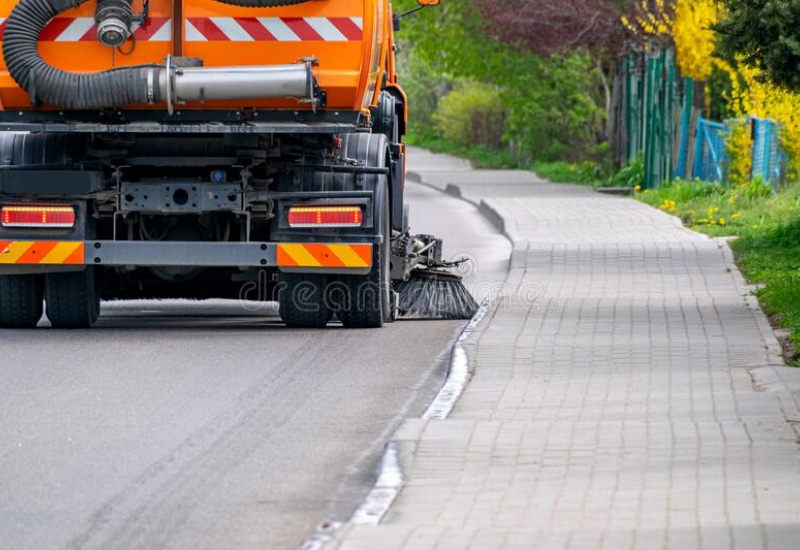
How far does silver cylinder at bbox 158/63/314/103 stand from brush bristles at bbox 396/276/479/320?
257cm

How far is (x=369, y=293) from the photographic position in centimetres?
1302

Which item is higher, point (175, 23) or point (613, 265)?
point (175, 23)

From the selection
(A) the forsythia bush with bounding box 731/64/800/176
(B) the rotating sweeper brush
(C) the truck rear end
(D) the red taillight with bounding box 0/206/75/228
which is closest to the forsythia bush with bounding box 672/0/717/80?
(A) the forsythia bush with bounding box 731/64/800/176

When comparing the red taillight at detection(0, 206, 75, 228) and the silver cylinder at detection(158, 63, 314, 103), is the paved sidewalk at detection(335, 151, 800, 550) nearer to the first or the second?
the silver cylinder at detection(158, 63, 314, 103)

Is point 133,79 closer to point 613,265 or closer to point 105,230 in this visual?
point 105,230

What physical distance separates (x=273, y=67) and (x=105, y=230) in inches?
72.7

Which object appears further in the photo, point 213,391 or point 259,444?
point 213,391

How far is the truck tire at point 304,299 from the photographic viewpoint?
1295 cm

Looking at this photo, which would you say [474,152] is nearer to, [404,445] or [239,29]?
[239,29]

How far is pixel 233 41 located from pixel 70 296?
2219mm

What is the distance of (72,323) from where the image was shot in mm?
13133

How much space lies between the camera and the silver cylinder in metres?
11.9

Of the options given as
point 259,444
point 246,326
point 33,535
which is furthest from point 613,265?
point 33,535

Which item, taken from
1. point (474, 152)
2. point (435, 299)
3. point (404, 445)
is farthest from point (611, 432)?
point (474, 152)
